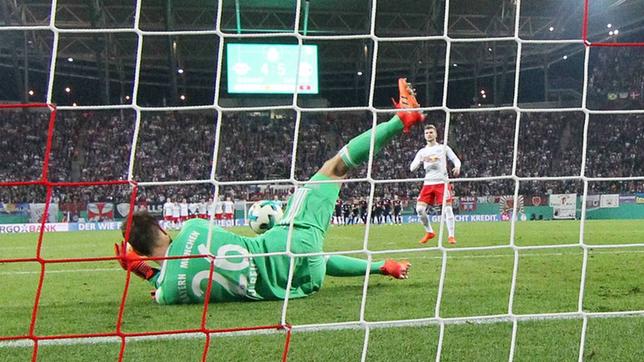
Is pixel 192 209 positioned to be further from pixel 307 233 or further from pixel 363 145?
pixel 363 145

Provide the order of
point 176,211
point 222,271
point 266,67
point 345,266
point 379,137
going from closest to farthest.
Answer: point 222,271, point 379,137, point 345,266, point 176,211, point 266,67

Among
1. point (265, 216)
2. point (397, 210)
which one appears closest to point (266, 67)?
point (397, 210)

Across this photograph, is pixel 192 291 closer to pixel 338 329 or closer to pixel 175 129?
pixel 338 329

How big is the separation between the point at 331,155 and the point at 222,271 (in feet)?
37.6

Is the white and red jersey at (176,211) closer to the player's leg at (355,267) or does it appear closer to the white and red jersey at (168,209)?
the white and red jersey at (168,209)

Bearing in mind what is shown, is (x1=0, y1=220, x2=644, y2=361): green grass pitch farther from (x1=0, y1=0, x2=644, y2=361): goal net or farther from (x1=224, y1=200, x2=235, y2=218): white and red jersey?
(x1=224, y1=200, x2=235, y2=218): white and red jersey

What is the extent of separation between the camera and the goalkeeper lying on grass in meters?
3.50

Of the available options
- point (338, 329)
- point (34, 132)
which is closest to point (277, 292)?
point (338, 329)

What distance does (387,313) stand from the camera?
341 cm

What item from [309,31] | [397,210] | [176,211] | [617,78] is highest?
[309,31]

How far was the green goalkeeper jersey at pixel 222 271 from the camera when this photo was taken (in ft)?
11.3

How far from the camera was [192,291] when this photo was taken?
12.0 feet

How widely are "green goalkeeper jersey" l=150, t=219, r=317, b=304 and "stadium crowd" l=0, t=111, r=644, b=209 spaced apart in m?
Result: 10.9

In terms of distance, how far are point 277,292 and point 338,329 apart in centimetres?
90
